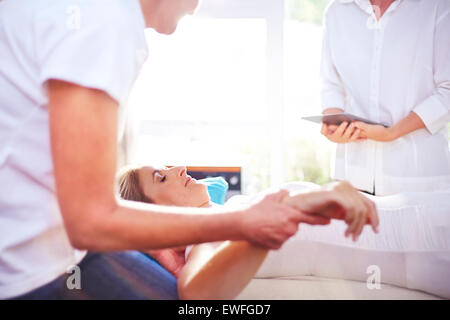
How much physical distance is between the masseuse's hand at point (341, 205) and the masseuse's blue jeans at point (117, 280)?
15.6 inches

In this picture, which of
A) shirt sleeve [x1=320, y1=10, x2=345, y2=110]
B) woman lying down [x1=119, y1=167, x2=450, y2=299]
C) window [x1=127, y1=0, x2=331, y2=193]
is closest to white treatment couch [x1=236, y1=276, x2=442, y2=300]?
woman lying down [x1=119, y1=167, x2=450, y2=299]

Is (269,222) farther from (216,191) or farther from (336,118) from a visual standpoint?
(216,191)

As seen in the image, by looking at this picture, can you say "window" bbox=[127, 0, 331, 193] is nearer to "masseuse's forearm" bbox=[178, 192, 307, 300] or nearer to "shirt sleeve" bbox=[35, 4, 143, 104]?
"masseuse's forearm" bbox=[178, 192, 307, 300]

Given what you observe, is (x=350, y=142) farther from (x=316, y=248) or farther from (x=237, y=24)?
(x=237, y=24)

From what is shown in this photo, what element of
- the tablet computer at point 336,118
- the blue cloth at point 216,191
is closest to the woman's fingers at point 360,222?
the tablet computer at point 336,118

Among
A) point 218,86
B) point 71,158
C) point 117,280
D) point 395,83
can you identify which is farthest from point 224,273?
point 218,86

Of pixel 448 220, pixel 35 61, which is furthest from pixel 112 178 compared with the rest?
pixel 448 220

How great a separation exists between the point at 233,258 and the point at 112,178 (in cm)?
39

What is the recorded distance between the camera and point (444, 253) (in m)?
1.37

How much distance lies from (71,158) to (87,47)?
0.16m

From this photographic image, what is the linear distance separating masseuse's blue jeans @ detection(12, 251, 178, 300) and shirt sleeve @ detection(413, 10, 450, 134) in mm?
1235

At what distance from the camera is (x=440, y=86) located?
1769 millimetres

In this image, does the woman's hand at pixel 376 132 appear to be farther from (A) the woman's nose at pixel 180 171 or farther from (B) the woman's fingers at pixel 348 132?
(A) the woman's nose at pixel 180 171
